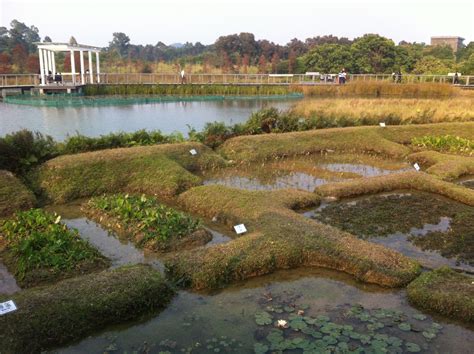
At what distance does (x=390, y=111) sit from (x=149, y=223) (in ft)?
43.9

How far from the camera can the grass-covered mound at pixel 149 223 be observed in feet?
21.8

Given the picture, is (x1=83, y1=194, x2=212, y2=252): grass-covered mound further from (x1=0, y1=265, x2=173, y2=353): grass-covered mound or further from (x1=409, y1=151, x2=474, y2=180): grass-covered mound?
(x1=409, y1=151, x2=474, y2=180): grass-covered mound

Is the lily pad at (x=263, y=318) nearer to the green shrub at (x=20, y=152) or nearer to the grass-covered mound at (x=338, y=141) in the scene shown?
the green shrub at (x=20, y=152)

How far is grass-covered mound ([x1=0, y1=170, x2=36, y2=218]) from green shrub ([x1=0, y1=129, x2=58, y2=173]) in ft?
2.60

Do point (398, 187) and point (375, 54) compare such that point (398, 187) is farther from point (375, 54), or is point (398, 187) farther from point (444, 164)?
point (375, 54)

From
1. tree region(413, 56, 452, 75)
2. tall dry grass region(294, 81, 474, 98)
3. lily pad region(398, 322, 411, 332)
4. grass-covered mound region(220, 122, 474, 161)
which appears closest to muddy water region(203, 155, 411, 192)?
grass-covered mound region(220, 122, 474, 161)

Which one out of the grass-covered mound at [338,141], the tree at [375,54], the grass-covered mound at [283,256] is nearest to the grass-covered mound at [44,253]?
the grass-covered mound at [283,256]

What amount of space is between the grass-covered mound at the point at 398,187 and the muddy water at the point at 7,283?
5925 mm

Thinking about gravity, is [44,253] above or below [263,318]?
above

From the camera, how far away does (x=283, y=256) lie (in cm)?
616

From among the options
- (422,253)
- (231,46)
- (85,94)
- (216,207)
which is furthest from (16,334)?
(231,46)

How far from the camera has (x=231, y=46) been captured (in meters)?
57.6

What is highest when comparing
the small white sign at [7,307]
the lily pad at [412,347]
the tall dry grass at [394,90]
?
the tall dry grass at [394,90]

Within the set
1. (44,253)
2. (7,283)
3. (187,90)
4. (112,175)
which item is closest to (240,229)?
(44,253)
